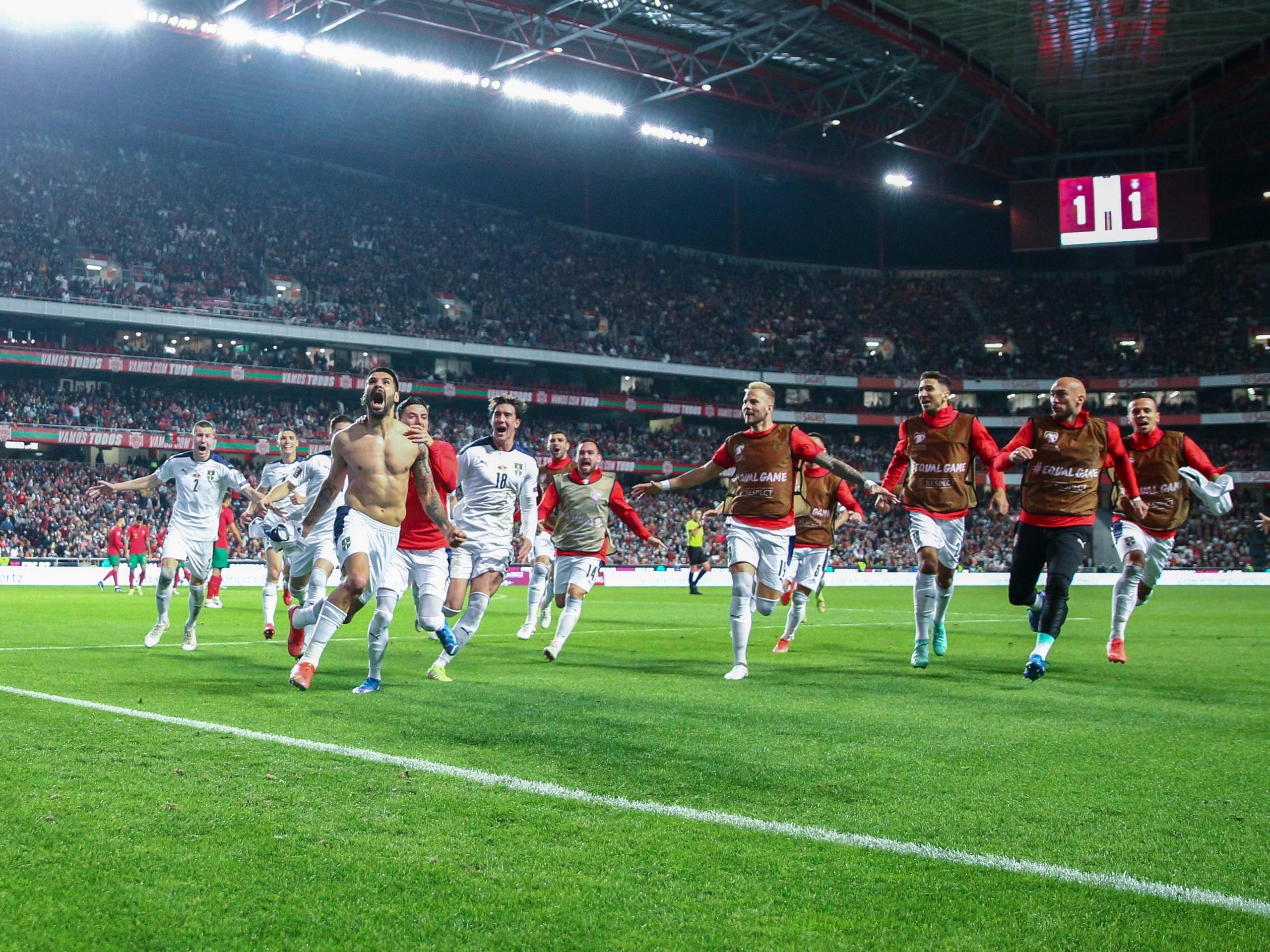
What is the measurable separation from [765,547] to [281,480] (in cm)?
743

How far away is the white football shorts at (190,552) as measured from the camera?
1283cm

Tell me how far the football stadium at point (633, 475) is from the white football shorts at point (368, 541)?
0.03 metres

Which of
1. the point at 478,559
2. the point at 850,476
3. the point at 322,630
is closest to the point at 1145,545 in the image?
the point at 850,476

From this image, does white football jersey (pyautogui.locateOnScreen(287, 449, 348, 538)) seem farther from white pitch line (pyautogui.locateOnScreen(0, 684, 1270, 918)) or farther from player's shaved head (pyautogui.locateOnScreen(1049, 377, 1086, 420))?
player's shaved head (pyautogui.locateOnScreen(1049, 377, 1086, 420))

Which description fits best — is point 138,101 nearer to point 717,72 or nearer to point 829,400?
point 717,72

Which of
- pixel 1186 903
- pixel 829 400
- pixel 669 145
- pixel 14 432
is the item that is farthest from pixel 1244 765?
pixel 829 400

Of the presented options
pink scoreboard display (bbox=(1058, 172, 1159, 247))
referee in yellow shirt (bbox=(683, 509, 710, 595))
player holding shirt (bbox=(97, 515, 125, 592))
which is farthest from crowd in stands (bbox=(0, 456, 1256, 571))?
pink scoreboard display (bbox=(1058, 172, 1159, 247))

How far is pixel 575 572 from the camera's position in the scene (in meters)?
13.2

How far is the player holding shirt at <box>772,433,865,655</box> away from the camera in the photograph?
1487 cm

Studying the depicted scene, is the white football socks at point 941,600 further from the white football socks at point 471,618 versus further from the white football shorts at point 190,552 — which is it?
the white football shorts at point 190,552

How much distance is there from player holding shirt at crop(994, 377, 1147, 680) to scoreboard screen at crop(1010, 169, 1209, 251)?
38.2m

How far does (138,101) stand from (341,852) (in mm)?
55358

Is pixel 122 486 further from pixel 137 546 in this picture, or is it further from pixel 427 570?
pixel 137 546

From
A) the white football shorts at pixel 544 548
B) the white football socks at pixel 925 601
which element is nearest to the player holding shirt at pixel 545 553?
the white football shorts at pixel 544 548
